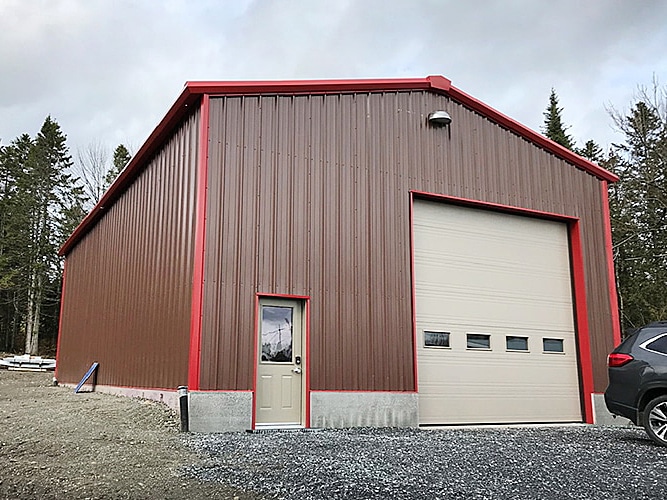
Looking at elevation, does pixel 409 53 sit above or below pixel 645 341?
above

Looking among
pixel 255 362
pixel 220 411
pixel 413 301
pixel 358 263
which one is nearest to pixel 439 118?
pixel 358 263

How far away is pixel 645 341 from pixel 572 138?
2901cm

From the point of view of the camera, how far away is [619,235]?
80.9 ft

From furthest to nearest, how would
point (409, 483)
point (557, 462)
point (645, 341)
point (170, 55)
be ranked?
point (170, 55), point (645, 341), point (557, 462), point (409, 483)

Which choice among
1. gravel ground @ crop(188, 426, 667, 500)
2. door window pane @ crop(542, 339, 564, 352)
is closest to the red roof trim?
door window pane @ crop(542, 339, 564, 352)

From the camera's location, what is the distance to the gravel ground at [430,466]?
5.15 meters

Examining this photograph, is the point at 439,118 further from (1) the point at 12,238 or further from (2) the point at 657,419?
(1) the point at 12,238

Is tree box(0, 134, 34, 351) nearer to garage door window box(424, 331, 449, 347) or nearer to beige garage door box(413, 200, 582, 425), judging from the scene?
beige garage door box(413, 200, 582, 425)

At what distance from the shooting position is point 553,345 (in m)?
12.4

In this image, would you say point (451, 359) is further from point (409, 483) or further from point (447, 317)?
point (409, 483)

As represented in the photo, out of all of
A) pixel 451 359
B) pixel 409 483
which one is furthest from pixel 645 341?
pixel 409 483

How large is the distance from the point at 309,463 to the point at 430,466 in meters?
1.19

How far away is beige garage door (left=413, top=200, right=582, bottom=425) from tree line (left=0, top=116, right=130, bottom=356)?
26.1 meters

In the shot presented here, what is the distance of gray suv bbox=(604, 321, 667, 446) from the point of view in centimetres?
794
